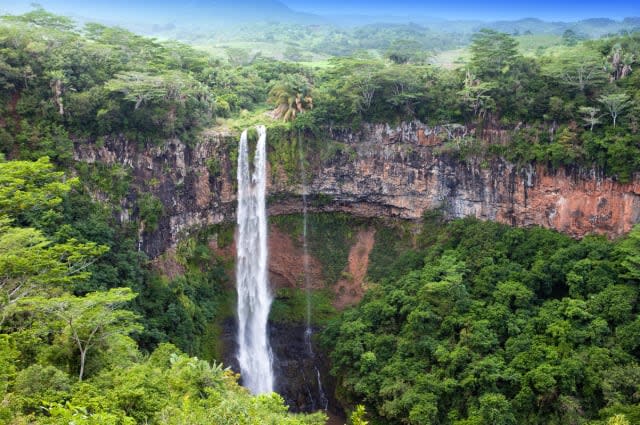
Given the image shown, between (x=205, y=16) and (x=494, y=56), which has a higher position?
(x=205, y=16)

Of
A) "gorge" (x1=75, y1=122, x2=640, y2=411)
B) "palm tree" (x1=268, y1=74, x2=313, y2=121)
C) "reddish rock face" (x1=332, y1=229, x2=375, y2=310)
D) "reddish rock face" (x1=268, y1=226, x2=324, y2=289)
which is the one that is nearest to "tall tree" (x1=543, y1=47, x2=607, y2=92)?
"gorge" (x1=75, y1=122, x2=640, y2=411)

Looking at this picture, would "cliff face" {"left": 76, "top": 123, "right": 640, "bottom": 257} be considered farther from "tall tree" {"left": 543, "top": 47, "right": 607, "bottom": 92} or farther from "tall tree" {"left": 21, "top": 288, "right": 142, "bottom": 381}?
"tall tree" {"left": 21, "top": 288, "right": 142, "bottom": 381}

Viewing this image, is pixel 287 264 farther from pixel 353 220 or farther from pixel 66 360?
pixel 66 360

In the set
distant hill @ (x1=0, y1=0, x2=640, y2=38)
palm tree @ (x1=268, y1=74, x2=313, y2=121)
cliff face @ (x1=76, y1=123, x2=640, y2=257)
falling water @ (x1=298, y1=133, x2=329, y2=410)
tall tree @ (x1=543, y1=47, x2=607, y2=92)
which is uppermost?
distant hill @ (x1=0, y1=0, x2=640, y2=38)

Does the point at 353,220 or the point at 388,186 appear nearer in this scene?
the point at 388,186

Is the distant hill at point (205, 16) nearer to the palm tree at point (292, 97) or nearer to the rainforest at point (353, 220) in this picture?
the palm tree at point (292, 97)

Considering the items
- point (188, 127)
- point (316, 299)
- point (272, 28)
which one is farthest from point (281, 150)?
point (272, 28)

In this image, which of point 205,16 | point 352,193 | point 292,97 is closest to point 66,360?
point 292,97
